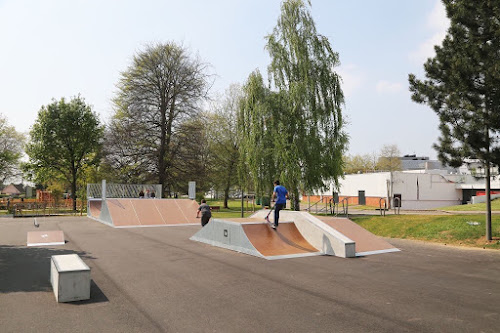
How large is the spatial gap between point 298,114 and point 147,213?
1187 centimetres

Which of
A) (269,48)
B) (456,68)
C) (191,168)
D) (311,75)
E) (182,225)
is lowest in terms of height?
(182,225)

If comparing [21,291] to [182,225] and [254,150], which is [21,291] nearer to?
[182,225]

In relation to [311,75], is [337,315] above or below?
below

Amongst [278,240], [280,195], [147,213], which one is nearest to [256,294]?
[278,240]

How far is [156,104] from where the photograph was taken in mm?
33688

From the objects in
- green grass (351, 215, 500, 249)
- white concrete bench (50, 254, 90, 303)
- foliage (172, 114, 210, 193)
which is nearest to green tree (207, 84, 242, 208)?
foliage (172, 114, 210, 193)

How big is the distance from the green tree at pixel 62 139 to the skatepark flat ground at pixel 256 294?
3257 cm

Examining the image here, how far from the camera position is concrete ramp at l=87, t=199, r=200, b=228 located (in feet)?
74.3

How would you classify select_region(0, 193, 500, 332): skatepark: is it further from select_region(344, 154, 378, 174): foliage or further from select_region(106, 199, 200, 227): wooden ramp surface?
select_region(344, 154, 378, 174): foliage

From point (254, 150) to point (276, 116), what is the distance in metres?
2.72

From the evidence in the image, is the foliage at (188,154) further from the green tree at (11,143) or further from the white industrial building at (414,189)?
the green tree at (11,143)

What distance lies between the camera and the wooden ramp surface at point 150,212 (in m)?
22.8

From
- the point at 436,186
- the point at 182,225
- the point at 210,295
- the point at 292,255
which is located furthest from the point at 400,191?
the point at 210,295

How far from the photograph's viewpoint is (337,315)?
5.89 metres
